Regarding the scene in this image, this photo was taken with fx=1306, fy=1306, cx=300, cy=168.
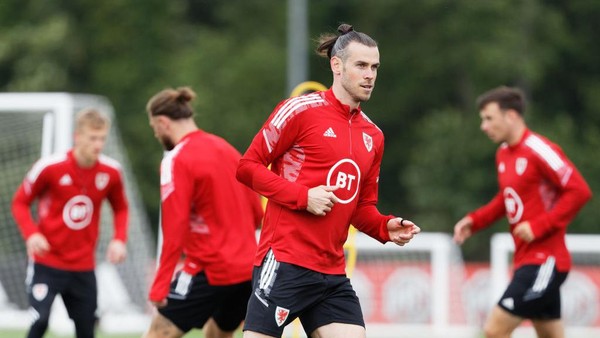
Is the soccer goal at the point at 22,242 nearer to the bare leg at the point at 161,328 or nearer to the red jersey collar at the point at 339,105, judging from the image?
the bare leg at the point at 161,328

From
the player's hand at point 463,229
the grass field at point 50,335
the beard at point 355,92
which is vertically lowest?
the grass field at point 50,335

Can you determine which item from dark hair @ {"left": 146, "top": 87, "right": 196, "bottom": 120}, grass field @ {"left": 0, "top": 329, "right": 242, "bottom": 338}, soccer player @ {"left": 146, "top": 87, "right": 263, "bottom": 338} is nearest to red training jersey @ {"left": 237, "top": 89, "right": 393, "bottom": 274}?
soccer player @ {"left": 146, "top": 87, "right": 263, "bottom": 338}

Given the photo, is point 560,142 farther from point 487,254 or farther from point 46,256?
point 46,256

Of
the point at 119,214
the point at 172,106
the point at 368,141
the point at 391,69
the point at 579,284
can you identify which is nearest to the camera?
the point at 368,141

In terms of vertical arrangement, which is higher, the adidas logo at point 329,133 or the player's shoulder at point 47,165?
the adidas logo at point 329,133

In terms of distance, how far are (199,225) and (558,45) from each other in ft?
93.5

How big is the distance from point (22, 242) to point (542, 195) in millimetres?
9200

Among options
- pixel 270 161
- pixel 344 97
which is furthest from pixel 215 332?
pixel 344 97

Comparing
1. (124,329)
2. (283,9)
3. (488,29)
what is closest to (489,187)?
(488,29)

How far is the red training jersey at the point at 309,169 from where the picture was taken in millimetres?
6910

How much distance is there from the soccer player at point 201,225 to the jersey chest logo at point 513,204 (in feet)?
6.60

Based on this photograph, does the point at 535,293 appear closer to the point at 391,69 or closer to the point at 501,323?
the point at 501,323

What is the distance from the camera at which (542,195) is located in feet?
30.0

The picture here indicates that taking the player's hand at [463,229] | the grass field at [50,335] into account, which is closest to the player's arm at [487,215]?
the player's hand at [463,229]
